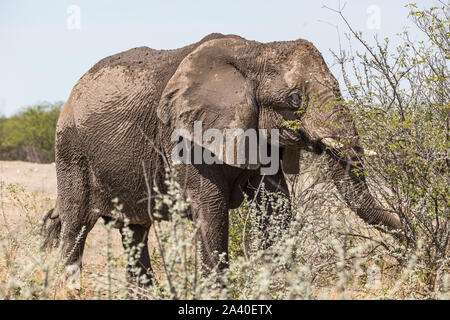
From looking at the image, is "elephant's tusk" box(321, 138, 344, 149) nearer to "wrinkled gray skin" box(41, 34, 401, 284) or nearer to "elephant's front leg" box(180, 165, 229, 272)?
"wrinkled gray skin" box(41, 34, 401, 284)

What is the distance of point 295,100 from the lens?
5.63 meters

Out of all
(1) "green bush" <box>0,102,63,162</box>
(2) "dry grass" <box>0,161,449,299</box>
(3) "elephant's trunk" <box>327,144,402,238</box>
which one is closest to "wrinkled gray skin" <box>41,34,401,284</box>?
(3) "elephant's trunk" <box>327,144,402,238</box>

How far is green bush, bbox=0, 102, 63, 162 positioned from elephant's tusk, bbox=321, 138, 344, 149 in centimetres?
2029

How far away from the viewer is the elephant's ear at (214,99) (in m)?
5.64

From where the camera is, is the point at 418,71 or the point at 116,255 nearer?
the point at 116,255

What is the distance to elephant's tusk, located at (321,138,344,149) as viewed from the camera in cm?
526

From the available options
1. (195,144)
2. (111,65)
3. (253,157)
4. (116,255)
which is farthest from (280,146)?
(116,255)

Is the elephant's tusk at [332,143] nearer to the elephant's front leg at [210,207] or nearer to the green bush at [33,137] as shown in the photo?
the elephant's front leg at [210,207]

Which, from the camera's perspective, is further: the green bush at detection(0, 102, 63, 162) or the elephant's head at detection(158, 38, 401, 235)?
the green bush at detection(0, 102, 63, 162)

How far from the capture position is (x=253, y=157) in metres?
5.68

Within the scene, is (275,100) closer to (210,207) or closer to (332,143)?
(332,143)
